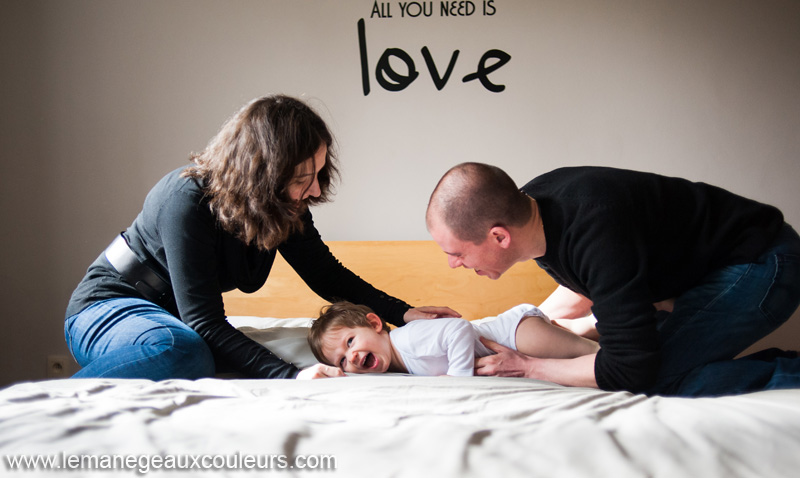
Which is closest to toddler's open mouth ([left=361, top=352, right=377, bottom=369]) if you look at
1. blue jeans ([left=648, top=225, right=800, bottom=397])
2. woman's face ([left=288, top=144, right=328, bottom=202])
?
woman's face ([left=288, top=144, right=328, bottom=202])

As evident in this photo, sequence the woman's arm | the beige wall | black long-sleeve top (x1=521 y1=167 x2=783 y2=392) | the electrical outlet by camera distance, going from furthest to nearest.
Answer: the electrical outlet → the beige wall → the woman's arm → black long-sleeve top (x1=521 y1=167 x2=783 y2=392)

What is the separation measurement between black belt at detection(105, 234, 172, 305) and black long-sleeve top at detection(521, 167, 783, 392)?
3.18 feet

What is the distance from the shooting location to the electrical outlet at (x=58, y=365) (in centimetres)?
258

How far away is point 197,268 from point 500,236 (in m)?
0.70

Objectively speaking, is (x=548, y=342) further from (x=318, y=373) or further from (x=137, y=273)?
(x=137, y=273)

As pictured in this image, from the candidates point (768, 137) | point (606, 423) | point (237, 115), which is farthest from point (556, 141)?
point (606, 423)

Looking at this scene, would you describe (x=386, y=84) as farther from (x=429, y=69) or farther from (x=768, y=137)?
(x=768, y=137)

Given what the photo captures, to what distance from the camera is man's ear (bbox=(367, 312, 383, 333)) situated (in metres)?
1.61

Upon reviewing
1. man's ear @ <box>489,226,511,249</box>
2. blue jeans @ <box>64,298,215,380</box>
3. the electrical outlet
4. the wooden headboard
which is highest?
man's ear @ <box>489,226,511,249</box>

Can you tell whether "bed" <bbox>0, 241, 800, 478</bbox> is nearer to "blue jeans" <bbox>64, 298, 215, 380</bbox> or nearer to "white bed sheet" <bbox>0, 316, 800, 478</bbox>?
"white bed sheet" <bbox>0, 316, 800, 478</bbox>

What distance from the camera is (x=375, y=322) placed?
1.62m

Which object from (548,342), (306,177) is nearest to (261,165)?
(306,177)

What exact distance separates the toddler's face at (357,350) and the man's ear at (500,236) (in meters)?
0.47

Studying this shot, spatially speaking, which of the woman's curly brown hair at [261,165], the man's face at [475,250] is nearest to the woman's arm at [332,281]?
the woman's curly brown hair at [261,165]
